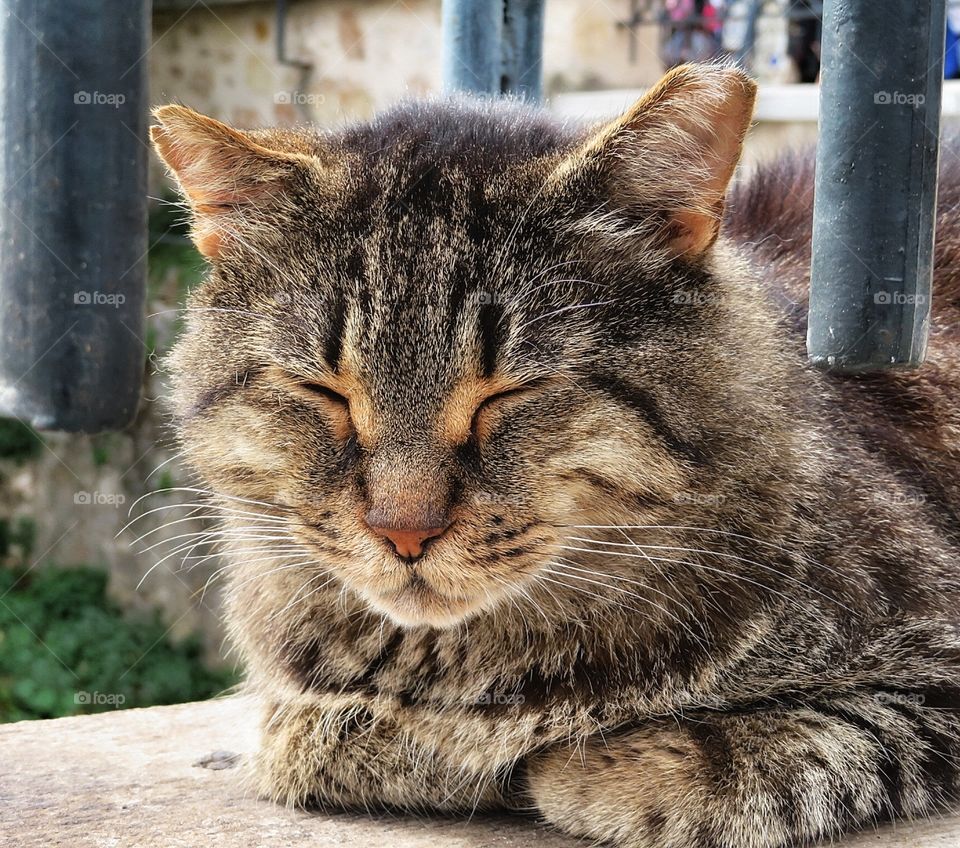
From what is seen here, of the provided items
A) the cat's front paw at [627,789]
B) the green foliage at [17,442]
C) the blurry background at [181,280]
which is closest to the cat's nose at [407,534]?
the cat's front paw at [627,789]

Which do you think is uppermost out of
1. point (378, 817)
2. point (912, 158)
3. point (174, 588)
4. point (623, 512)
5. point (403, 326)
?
point (912, 158)

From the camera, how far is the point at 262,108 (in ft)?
25.2

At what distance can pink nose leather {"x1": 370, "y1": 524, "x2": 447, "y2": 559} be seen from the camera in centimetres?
190

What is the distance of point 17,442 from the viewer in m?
7.74

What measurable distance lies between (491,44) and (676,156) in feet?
3.68

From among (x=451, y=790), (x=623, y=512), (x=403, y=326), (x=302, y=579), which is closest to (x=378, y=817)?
(x=451, y=790)

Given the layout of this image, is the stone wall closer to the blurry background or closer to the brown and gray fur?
the blurry background

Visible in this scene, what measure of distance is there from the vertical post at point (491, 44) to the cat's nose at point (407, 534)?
1410 millimetres

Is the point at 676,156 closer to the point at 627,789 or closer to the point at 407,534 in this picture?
the point at 407,534

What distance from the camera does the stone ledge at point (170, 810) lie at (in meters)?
2.00

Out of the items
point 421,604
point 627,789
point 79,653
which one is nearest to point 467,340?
point 421,604

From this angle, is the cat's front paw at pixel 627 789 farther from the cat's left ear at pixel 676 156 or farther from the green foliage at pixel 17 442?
the green foliage at pixel 17 442

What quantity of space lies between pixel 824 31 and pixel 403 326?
0.80 metres

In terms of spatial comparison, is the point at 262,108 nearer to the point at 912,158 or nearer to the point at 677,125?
the point at 677,125
